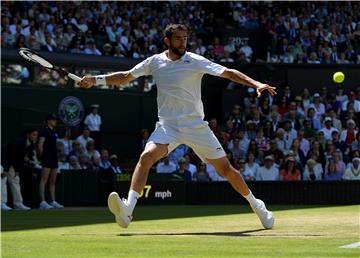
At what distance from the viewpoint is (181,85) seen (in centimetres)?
1027

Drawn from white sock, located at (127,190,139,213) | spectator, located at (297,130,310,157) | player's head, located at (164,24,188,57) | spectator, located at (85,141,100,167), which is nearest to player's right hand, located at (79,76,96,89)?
player's head, located at (164,24,188,57)

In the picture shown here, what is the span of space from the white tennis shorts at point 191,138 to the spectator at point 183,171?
10812 mm

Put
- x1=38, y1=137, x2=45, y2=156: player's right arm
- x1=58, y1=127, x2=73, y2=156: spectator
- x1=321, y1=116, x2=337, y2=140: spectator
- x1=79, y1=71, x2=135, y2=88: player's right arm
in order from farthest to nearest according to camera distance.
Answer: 1. x1=321, y1=116, x2=337, y2=140: spectator
2. x1=58, y1=127, x2=73, y2=156: spectator
3. x1=38, y1=137, x2=45, y2=156: player's right arm
4. x1=79, y1=71, x2=135, y2=88: player's right arm

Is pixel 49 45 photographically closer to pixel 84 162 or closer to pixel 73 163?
pixel 84 162

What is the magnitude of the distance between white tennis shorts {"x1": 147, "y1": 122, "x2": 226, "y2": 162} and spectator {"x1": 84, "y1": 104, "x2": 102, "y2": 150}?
612 inches

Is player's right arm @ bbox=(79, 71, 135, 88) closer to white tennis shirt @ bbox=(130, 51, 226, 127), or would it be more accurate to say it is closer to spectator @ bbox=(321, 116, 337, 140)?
white tennis shirt @ bbox=(130, 51, 226, 127)

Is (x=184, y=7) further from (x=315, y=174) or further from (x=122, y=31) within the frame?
(x=315, y=174)

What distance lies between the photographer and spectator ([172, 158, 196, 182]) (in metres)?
21.4

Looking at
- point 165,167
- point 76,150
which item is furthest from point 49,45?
point 165,167

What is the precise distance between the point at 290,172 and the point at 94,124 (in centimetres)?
700

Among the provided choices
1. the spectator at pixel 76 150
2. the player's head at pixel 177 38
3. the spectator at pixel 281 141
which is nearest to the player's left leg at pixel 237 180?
the player's head at pixel 177 38

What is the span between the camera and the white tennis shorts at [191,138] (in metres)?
10.4

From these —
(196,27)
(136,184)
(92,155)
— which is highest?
(196,27)

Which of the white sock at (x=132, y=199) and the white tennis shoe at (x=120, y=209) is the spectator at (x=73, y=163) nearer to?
the white sock at (x=132, y=199)
